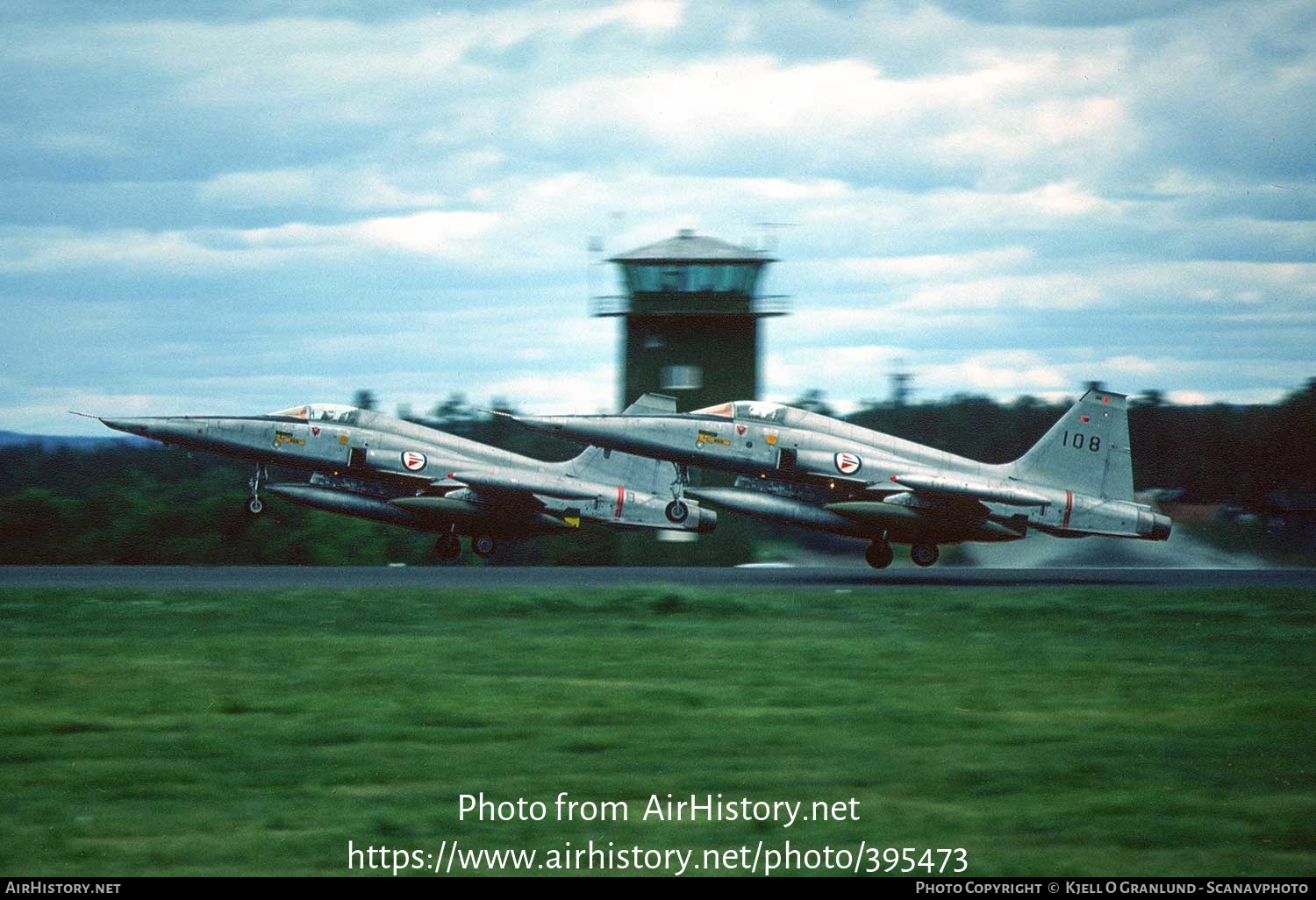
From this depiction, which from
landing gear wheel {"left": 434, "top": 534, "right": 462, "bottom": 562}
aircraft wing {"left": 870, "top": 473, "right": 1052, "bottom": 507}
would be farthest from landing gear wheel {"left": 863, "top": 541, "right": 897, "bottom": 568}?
landing gear wheel {"left": 434, "top": 534, "right": 462, "bottom": 562}

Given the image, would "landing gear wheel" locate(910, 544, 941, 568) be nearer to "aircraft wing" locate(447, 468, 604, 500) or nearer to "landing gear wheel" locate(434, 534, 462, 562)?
"aircraft wing" locate(447, 468, 604, 500)

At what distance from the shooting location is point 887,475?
1157 inches

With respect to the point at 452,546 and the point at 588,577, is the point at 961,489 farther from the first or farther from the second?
the point at 452,546

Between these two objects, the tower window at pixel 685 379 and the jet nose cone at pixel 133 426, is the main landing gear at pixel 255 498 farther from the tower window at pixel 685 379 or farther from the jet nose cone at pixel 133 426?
the tower window at pixel 685 379

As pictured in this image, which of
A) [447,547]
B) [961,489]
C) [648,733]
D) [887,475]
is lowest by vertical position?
[648,733]

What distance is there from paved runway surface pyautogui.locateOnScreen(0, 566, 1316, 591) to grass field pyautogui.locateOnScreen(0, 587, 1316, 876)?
512 centimetres

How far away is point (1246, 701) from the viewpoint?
1338cm

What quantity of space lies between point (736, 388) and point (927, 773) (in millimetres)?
30643

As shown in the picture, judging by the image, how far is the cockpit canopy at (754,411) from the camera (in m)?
29.5

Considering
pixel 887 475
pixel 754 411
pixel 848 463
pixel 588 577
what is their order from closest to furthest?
pixel 588 577 < pixel 848 463 < pixel 887 475 < pixel 754 411

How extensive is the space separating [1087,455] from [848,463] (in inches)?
202

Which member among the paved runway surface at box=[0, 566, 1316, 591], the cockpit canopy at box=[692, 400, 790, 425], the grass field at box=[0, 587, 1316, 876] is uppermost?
the cockpit canopy at box=[692, 400, 790, 425]

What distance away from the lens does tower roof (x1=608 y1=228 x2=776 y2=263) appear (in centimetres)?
4047

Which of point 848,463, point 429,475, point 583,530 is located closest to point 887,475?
point 848,463
